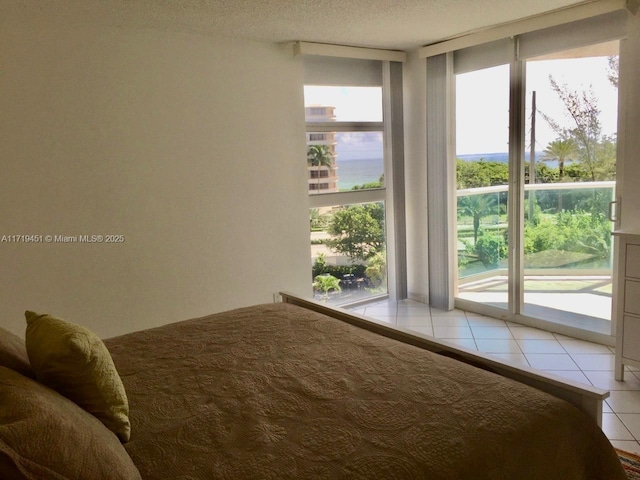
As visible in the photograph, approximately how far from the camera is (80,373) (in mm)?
1461

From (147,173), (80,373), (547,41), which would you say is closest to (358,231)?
(147,173)

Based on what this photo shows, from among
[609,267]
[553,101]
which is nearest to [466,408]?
[609,267]

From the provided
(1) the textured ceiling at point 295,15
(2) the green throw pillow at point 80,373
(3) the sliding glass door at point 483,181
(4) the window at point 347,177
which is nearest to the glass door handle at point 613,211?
(3) the sliding glass door at point 483,181

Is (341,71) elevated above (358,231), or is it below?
above

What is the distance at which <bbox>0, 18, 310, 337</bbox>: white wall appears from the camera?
319 centimetres

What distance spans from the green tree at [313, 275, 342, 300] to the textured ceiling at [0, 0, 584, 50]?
205 centimetres

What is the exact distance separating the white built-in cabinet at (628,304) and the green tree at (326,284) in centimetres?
239

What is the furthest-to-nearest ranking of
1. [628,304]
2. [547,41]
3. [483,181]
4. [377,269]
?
[377,269]
[483,181]
[547,41]
[628,304]

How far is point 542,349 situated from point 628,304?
78 cm

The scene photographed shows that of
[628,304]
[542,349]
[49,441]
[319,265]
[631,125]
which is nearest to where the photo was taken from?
[49,441]

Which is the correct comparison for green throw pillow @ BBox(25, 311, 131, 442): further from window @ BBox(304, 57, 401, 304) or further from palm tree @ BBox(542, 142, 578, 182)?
palm tree @ BBox(542, 142, 578, 182)

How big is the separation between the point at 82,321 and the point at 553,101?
3.72 metres

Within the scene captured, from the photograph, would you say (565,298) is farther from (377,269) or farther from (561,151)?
(377,269)

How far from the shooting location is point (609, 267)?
373 centimetres
